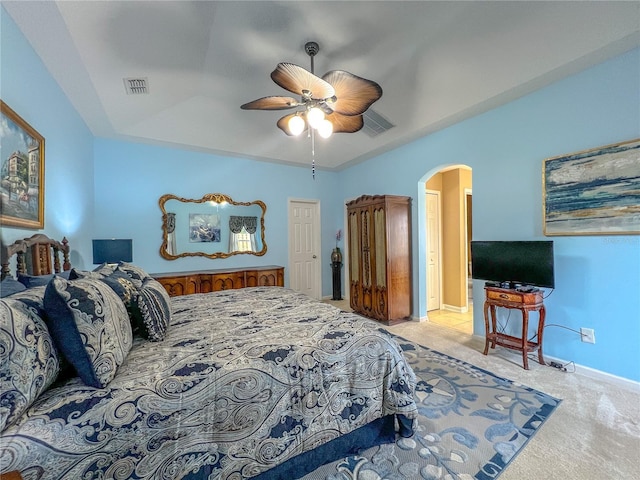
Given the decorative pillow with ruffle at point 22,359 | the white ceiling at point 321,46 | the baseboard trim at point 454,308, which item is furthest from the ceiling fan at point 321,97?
the baseboard trim at point 454,308

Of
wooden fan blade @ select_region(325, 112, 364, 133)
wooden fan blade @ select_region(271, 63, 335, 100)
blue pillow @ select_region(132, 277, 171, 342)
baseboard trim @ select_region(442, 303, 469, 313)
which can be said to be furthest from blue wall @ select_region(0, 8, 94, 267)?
baseboard trim @ select_region(442, 303, 469, 313)

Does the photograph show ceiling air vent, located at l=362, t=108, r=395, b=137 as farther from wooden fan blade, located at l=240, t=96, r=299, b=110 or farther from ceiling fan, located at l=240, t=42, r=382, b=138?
wooden fan blade, located at l=240, t=96, r=299, b=110

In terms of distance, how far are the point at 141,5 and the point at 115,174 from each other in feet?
→ 8.92

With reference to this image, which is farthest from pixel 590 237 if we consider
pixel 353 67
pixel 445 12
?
pixel 353 67

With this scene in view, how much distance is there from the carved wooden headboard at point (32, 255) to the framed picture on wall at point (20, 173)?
0.39 feet

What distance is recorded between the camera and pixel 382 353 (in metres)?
1.62

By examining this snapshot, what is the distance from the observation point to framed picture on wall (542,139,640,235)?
2197mm

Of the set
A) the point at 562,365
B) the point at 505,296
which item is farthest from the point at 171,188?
the point at 562,365

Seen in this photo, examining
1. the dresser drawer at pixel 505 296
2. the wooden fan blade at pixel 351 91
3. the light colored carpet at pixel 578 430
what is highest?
the wooden fan blade at pixel 351 91

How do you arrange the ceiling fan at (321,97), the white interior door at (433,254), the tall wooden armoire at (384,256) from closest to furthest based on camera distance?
the ceiling fan at (321,97) < the tall wooden armoire at (384,256) < the white interior door at (433,254)

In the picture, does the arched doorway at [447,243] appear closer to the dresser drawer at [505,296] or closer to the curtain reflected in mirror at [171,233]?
the dresser drawer at [505,296]

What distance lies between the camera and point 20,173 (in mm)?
1741

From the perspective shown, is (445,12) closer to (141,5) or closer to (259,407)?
(141,5)

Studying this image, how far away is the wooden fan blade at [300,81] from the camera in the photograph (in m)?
1.73
